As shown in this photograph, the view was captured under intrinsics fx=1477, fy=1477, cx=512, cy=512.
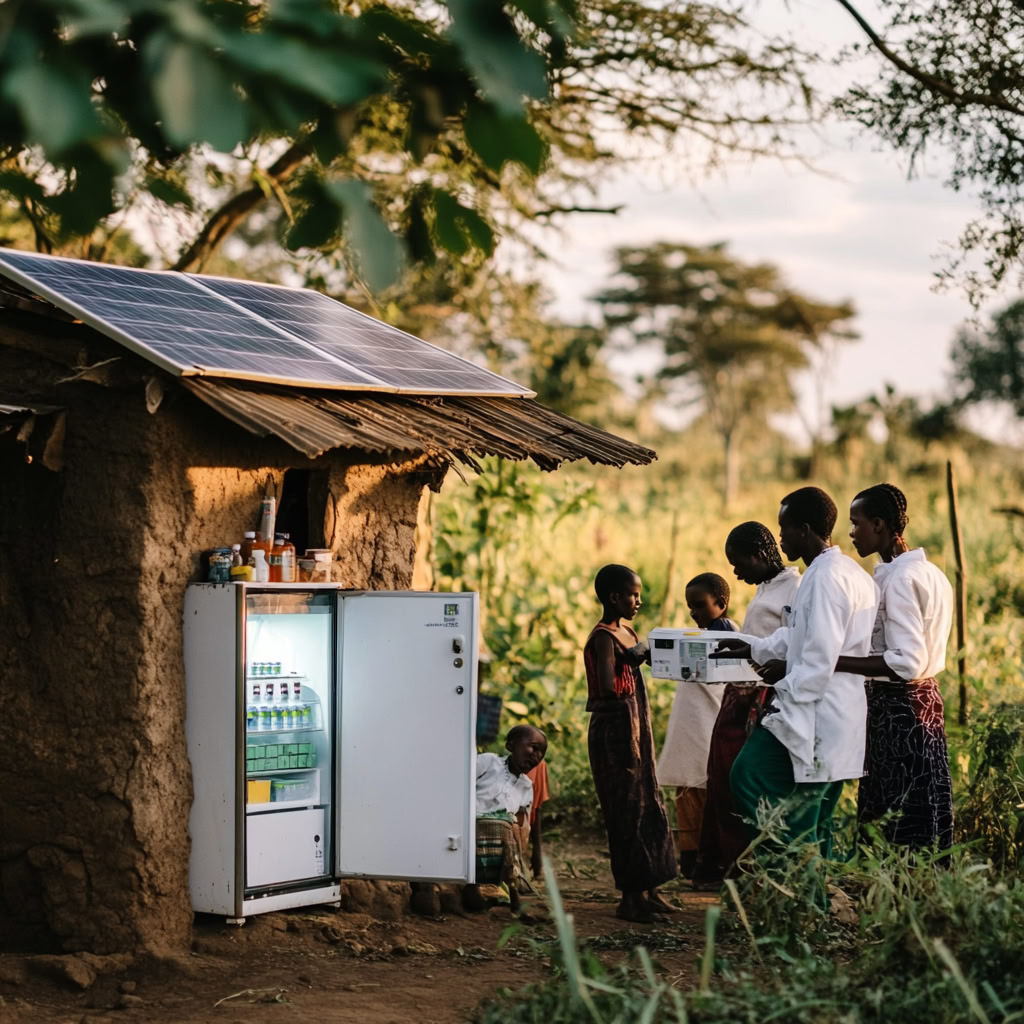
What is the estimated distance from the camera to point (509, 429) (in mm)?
6664

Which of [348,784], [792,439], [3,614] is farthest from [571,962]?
[792,439]

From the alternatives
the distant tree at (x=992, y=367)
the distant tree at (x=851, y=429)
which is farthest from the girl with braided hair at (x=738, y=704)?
the distant tree at (x=992, y=367)

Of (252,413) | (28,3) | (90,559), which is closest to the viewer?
(28,3)

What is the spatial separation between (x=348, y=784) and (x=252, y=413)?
1797 mm

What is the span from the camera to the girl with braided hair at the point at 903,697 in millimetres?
5980

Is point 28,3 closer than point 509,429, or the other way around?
point 28,3

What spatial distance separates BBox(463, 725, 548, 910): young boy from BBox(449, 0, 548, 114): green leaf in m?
5.52

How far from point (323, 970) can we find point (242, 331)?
2674 millimetres

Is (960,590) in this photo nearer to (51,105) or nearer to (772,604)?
(772,604)

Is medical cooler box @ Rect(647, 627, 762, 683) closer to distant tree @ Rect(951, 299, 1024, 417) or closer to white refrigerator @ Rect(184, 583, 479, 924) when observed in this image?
white refrigerator @ Rect(184, 583, 479, 924)

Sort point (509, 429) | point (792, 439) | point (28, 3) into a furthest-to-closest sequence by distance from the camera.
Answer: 1. point (792, 439)
2. point (509, 429)
3. point (28, 3)

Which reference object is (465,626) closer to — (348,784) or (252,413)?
(348,784)

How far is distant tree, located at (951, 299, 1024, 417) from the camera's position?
1404 inches

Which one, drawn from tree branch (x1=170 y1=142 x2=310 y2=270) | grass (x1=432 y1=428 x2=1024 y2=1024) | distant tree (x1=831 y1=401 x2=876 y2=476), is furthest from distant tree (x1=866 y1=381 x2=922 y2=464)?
tree branch (x1=170 y1=142 x2=310 y2=270)
